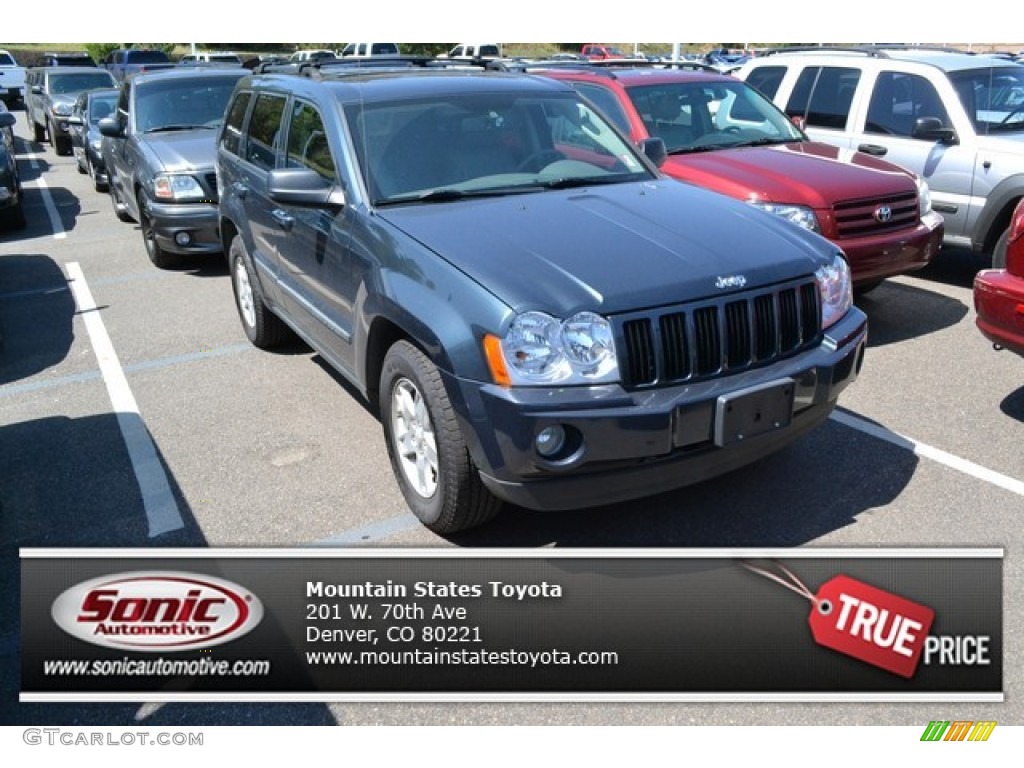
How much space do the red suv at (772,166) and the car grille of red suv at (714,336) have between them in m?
2.60

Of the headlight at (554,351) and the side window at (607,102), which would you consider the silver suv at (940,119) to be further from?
the headlight at (554,351)

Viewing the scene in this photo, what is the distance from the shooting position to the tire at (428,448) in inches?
140

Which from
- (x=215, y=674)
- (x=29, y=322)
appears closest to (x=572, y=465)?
(x=215, y=674)

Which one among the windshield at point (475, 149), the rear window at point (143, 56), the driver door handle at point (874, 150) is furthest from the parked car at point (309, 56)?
the rear window at point (143, 56)

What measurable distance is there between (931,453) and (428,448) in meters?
2.61

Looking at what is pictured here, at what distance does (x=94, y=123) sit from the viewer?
13781mm

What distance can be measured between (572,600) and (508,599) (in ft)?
0.81

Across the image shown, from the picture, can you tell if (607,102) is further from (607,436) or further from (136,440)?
(607,436)

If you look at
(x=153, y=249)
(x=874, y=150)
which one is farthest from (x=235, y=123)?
(x=874, y=150)

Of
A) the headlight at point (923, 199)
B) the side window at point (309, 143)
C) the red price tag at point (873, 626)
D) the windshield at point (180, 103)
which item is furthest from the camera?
the windshield at point (180, 103)

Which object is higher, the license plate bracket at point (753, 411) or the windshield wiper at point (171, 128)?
the windshield wiper at point (171, 128)

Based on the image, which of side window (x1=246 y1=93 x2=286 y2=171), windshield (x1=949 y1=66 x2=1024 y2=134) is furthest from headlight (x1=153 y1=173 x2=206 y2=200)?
windshield (x1=949 y1=66 x2=1024 y2=134)

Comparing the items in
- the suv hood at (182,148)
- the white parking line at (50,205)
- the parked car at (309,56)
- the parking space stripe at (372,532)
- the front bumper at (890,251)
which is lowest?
the white parking line at (50,205)

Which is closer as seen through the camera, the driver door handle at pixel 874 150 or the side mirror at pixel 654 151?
the side mirror at pixel 654 151
